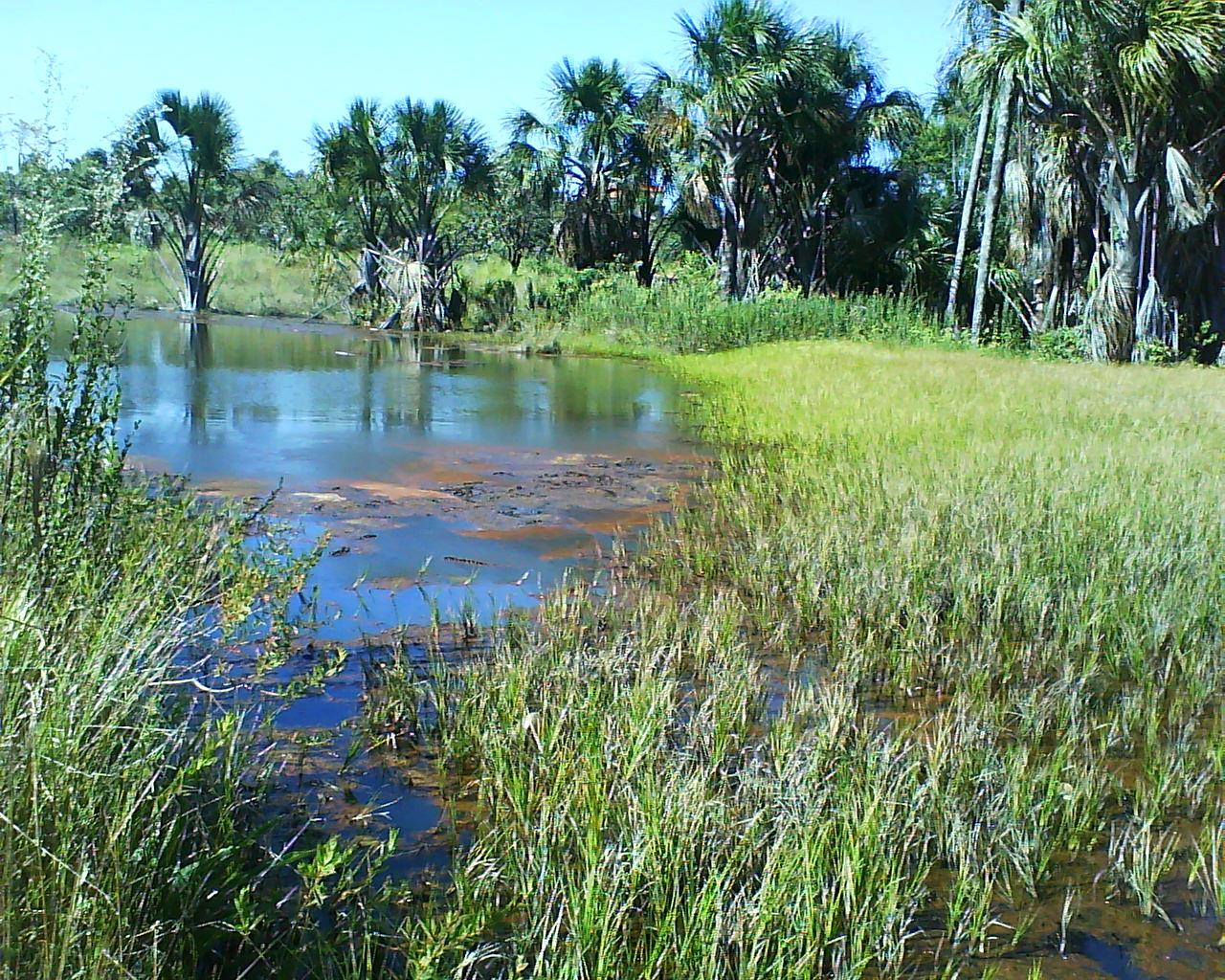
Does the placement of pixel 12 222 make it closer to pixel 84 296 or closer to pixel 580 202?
pixel 84 296

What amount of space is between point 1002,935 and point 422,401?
11667 millimetres

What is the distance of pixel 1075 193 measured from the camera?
22.3 meters

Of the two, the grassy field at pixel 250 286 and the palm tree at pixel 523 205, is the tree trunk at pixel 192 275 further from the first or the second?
the palm tree at pixel 523 205

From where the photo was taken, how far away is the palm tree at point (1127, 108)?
18094 millimetres

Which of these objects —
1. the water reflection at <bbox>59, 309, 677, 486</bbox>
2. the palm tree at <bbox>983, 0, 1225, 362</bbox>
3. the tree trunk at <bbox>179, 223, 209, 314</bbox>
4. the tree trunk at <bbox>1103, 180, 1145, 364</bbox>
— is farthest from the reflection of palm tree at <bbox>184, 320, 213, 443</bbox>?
the tree trunk at <bbox>1103, 180, 1145, 364</bbox>

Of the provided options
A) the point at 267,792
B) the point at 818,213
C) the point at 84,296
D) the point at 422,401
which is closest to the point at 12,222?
the point at 84,296

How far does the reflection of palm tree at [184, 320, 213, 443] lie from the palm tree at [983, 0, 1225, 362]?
14591mm

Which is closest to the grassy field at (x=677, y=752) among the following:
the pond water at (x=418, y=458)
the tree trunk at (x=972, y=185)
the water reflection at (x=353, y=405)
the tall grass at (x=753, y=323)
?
the pond water at (x=418, y=458)

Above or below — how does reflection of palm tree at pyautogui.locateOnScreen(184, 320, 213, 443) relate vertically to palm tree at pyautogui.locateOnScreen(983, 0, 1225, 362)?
below

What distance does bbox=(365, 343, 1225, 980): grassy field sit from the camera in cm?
266

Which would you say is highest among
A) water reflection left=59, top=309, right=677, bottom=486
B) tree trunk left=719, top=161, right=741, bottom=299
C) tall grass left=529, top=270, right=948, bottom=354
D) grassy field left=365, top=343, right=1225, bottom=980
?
tree trunk left=719, top=161, right=741, bottom=299

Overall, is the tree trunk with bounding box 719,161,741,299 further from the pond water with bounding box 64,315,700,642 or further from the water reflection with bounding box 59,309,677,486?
the pond water with bounding box 64,315,700,642

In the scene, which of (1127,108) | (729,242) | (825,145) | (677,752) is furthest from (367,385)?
(825,145)

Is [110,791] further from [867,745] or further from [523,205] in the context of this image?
[523,205]
